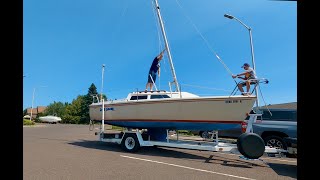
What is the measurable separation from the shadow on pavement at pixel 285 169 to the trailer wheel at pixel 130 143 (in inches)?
179

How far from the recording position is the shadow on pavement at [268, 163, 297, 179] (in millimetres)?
6152

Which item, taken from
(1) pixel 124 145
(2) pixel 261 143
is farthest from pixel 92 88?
A: (2) pixel 261 143

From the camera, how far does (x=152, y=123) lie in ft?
31.0

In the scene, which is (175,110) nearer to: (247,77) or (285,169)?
(247,77)

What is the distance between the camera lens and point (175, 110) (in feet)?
29.2

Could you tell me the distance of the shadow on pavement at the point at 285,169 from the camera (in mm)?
6152

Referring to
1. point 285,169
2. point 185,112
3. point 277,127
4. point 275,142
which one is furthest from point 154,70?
point 285,169

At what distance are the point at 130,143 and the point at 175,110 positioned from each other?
84.7 inches

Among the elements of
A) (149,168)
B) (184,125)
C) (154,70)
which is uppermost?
(154,70)

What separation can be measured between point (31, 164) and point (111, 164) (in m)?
2.19

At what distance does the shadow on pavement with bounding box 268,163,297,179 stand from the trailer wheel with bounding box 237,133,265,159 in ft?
3.60

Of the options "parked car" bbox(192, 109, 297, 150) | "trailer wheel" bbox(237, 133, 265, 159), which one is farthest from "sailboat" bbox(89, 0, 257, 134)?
"trailer wheel" bbox(237, 133, 265, 159)

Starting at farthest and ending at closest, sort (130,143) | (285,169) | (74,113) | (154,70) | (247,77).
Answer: (74,113)
(154,70)
(130,143)
(247,77)
(285,169)

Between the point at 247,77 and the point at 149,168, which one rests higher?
the point at 247,77
